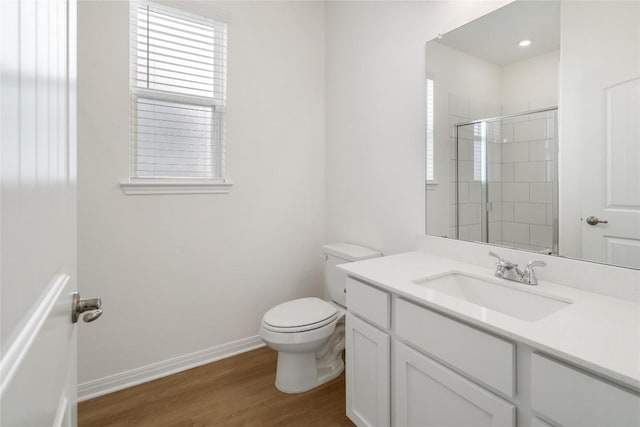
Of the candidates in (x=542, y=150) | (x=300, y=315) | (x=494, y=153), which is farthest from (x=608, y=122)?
(x=300, y=315)

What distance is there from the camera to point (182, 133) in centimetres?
207

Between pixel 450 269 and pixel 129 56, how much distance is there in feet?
6.89

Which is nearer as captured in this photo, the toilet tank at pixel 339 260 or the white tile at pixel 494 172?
the white tile at pixel 494 172

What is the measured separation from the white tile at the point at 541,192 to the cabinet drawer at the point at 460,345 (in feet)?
2.27

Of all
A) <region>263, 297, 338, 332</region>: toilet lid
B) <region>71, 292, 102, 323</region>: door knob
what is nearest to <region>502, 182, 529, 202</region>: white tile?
<region>263, 297, 338, 332</region>: toilet lid

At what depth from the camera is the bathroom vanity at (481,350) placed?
0.74 m

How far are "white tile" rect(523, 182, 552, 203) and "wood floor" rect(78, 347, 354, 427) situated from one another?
1.37 metres

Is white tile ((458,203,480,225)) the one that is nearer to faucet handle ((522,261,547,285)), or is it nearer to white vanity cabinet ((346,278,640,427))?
faucet handle ((522,261,547,285))

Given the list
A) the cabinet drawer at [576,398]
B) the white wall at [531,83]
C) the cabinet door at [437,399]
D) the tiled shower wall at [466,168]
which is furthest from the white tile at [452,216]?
the cabinet drawer at [576,398]

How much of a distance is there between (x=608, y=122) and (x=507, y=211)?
48 cm

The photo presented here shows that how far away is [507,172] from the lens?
1.45 meters

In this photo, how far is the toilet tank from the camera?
6.75 feet

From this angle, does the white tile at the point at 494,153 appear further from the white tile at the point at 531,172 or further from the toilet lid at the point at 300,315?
the toilet lid at the point at 300,315

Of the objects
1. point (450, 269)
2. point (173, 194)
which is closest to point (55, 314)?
point (450, 269)
